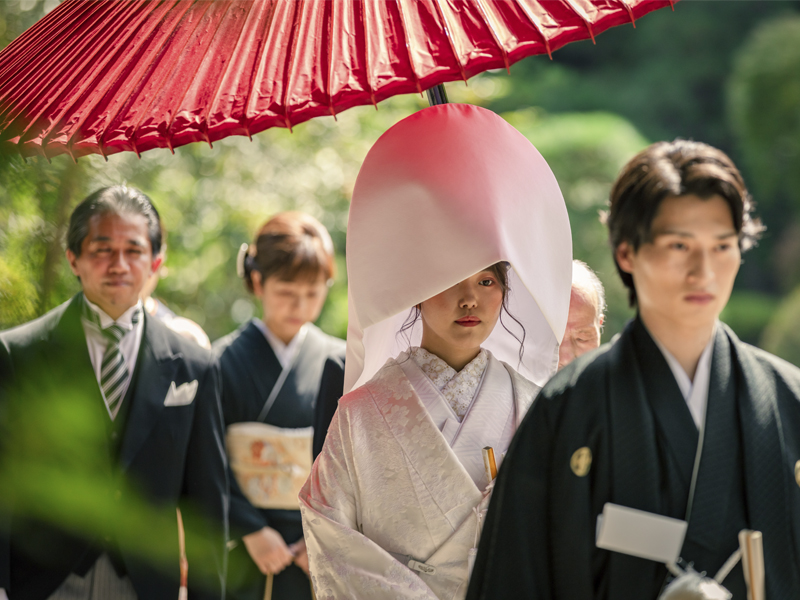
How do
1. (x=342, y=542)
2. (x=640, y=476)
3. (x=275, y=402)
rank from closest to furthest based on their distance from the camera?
(x=640, y=476)
(x=342, y=542)
(x=275, y=402)

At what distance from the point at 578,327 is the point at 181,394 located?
4.51 ft

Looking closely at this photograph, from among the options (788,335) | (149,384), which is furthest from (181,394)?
(788,335)

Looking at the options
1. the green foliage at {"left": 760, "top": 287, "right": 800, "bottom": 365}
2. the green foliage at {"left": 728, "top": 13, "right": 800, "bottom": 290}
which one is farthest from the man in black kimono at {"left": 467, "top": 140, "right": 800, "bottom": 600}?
the green foliage at {"left": 728, "top": 13, "right": 800, "bottom": 290}

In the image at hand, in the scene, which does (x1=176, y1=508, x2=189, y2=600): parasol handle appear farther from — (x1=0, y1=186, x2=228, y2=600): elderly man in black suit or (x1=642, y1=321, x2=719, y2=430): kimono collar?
(x1=642, y1=321, x2=719, y2=430): kimono collar

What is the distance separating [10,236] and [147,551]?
51.3 inches

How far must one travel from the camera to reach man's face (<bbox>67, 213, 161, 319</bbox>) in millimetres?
2668

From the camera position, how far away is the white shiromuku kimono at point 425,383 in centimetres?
182

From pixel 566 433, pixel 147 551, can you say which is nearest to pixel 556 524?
pixel 566 433

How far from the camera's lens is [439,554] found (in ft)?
6.12

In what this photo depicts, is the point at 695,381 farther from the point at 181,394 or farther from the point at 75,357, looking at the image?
the point at 75,357

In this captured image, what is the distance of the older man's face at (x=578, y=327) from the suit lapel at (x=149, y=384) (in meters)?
1.35

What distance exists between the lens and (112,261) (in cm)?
268

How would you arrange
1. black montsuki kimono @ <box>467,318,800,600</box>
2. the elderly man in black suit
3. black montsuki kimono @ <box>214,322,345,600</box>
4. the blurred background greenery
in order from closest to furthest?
black montsuki kimono @ <box>467,318,800,600</box> < the blurred background greenery < the elderly man in black suit < black montsuki kimono @ <box>214,322,345,600</box>

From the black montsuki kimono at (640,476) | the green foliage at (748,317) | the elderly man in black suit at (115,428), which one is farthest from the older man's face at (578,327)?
the green foliage at (748,317)
